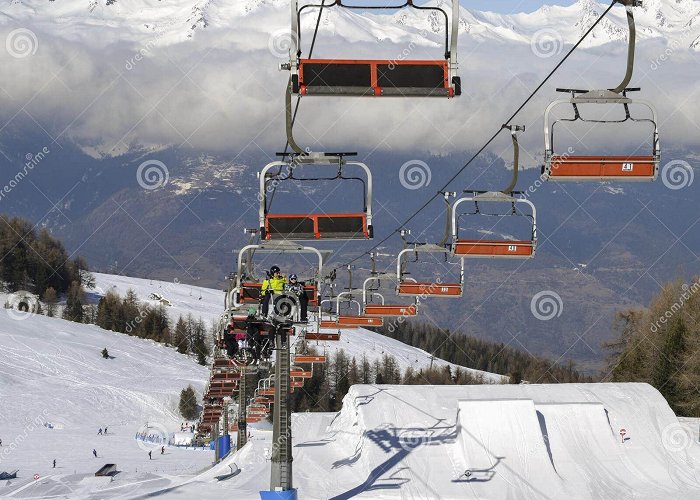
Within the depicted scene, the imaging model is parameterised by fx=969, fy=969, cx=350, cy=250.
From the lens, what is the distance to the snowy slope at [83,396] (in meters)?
77.5

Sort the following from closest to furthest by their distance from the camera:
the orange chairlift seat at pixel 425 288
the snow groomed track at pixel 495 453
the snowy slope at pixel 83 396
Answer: the orange chairlift seat at pixel 425 288 < the snow groomed track at pixel 495 453 < the snowy slope at pixel 83 396

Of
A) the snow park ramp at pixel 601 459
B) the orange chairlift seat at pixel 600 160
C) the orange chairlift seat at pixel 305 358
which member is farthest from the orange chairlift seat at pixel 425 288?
the orange chairlift seat at pixel 600 160

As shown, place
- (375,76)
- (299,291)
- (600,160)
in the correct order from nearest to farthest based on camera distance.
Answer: (375,76) < (600,160) < (299,291)

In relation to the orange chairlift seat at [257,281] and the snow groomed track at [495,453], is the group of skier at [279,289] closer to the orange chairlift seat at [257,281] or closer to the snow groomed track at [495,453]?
the orange chairlift seat at [257,281]

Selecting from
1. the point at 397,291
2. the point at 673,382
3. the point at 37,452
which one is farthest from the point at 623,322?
the point at 397,291

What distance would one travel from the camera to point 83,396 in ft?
426

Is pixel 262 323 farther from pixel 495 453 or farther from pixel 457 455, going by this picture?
pixel 495 453

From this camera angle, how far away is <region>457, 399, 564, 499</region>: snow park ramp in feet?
125

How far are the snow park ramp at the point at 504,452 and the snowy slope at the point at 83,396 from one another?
1629 cm

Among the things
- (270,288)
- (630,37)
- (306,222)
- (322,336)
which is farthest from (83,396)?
(630,37)

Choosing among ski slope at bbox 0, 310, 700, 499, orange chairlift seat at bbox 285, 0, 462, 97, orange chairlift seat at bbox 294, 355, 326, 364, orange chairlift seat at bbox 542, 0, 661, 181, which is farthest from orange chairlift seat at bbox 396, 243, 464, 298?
orange chairlift seat at bbox 285, 0, 462, 97

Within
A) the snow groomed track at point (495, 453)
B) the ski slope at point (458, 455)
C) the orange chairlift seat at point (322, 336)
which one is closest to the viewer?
the snow groomed track at point (495, 453)

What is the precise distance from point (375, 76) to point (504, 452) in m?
33.0

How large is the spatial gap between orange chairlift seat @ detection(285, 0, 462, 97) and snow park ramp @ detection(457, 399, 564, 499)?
27429mm
